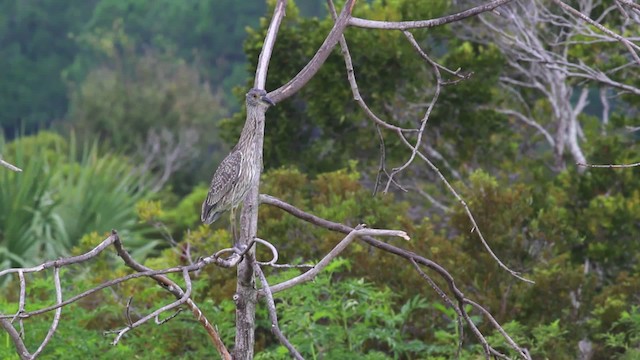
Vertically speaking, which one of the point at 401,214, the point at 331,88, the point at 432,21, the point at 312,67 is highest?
the point at 432,21

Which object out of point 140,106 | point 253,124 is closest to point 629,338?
point 253,124

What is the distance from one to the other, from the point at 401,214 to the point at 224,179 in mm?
4455

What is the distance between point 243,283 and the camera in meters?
A: 3.47

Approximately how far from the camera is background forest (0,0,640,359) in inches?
248

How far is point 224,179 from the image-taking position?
4559 millimetres

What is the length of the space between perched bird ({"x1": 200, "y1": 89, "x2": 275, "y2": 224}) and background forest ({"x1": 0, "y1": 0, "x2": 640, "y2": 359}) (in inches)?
36.6

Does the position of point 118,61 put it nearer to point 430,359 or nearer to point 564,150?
point 564,150

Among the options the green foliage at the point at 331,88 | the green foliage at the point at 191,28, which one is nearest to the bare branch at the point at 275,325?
the green foliage at the point at 331,88

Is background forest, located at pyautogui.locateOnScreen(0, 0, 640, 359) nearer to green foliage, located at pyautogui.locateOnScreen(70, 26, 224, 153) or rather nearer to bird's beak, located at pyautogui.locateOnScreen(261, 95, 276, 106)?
bird's beak, located at pyautogui.locateOnScreen(261, 95, 276, 106)

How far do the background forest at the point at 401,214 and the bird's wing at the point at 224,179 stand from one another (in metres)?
0.88

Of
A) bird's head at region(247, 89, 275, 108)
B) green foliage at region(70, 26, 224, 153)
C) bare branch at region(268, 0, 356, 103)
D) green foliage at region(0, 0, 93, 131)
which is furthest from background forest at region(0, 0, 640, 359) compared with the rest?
green foliage at region(0, 0, 93, 131)

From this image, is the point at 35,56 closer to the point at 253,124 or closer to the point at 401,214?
the point at 401,214

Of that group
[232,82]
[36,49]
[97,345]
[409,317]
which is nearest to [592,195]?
[409,317]

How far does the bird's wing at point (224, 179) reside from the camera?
4328mm
